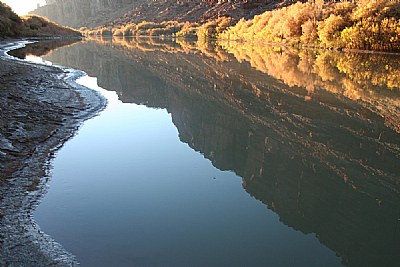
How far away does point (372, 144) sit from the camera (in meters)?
9.58

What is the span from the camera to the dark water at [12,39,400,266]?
5199 mm

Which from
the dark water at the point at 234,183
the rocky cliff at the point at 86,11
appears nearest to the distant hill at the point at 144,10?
the rocky cliff at the point at 86,11

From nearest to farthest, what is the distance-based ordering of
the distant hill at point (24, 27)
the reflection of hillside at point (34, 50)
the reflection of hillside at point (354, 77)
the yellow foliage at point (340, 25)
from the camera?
the reflection of hillside at point (354, 77) → the reflection of hillside at point (34, 50) → the yellow foliage at point (340, 25) → the distant hill at point (24, 27)

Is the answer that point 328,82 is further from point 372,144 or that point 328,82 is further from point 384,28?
point 384,28

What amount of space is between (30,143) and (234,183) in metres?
4.77

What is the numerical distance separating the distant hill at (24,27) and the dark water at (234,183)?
3976cm

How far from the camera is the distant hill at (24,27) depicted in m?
47.5

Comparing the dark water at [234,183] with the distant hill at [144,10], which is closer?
the dark water at [234,183]

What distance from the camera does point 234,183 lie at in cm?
763

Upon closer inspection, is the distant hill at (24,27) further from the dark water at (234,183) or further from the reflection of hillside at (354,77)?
the dark water at (234,183)

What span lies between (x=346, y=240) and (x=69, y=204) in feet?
14.6

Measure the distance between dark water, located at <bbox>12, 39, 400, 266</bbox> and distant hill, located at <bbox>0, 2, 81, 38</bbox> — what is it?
1565 inches

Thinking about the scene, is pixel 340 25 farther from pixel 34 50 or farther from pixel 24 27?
pixel 24 27

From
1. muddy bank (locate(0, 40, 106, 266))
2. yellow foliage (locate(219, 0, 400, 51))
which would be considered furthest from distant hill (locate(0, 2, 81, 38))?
muddy bank (locate(0, 40, 106, 266))
